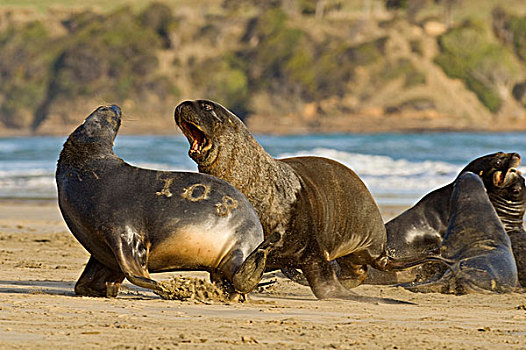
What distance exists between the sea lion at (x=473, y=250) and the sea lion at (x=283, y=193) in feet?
3.04

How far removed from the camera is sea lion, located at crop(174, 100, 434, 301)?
561 cm

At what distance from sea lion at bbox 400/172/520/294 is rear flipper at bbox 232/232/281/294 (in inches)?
76.2

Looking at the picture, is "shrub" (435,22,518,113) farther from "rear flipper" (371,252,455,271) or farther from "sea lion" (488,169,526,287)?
"rear flipper" (371,252,455,271)

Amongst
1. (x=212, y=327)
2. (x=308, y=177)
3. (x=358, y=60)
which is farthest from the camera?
(x=358, y=60)

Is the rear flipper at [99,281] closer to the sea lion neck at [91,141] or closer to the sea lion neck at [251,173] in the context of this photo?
the sea lion neck at [91,141]

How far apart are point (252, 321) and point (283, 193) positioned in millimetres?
1329

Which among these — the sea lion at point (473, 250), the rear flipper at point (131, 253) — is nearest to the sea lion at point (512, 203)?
the sea lion at point (473, 250)

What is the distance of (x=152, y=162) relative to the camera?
28.6 metres

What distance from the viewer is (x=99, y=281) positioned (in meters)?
5.25

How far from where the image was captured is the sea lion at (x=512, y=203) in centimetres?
748

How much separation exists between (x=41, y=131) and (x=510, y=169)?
6589cm

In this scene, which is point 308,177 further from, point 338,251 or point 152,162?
point 152,162

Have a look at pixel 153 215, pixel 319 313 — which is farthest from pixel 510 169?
pixel 153 215

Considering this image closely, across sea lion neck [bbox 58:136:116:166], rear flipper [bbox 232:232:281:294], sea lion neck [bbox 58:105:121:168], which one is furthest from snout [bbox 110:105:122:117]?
rear flipper [bbox 232:232:281:294]
